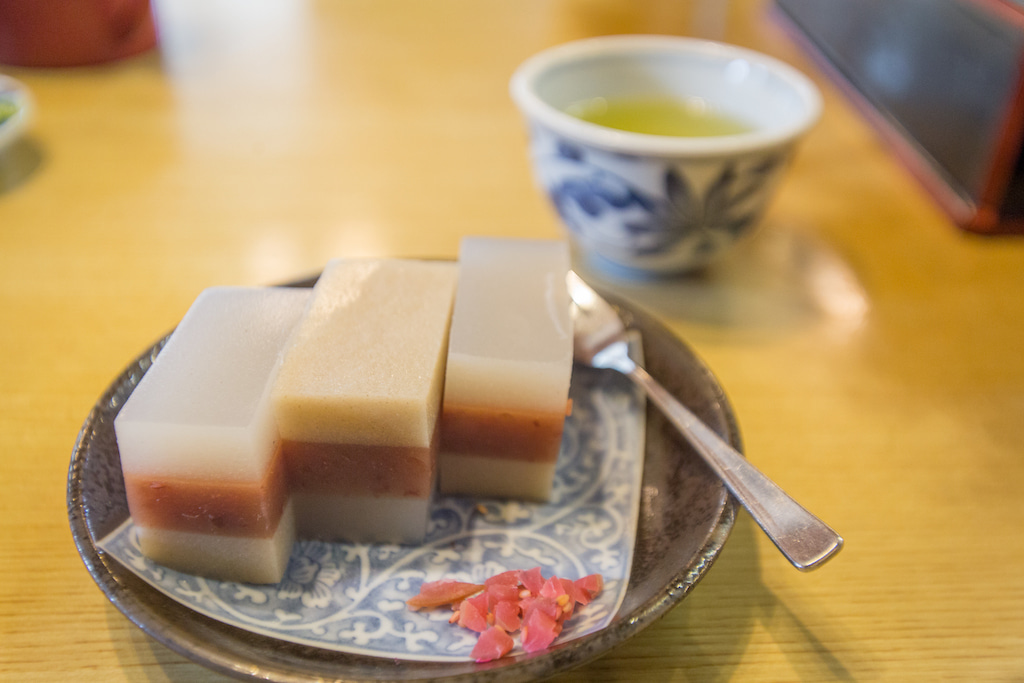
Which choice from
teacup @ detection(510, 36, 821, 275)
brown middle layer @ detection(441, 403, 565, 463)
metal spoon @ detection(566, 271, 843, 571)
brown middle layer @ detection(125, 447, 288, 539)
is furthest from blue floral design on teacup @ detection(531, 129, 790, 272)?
brown middle layer @ detection(125, 447, 288, 539)

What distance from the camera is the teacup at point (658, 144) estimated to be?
0.89m

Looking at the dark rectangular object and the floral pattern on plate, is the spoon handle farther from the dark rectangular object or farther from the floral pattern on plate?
the dark rectangular object

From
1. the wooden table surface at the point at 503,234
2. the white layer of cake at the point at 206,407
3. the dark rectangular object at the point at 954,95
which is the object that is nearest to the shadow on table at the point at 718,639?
the wooden table surface at the point at 503,234

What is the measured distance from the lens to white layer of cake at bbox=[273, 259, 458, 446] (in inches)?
23.6

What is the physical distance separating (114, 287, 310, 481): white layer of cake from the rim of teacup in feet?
1.43

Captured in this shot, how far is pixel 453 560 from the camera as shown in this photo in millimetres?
667

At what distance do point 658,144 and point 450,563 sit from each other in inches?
20.0

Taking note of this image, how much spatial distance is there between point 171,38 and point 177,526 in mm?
1525

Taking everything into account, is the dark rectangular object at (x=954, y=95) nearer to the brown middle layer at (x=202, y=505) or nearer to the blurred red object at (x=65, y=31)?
the brown middle layer at (x=202, y=505)

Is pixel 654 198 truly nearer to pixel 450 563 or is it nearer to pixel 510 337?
pixel 510 337

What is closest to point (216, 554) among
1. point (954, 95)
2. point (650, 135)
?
point (650, 135)

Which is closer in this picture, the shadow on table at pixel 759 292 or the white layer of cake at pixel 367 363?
the white layer of cake at pixel 367 363

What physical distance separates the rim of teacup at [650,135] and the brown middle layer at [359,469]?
0.43m

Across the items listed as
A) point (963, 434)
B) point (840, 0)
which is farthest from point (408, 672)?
point (840, 0)
